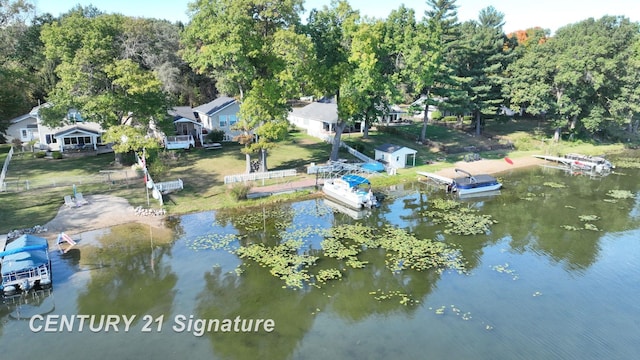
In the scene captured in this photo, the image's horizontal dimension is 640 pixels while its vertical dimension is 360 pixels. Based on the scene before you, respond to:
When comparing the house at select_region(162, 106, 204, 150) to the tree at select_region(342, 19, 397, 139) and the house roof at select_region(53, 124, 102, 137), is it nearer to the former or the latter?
the house roof at select_region(53, 124, 102, 137)

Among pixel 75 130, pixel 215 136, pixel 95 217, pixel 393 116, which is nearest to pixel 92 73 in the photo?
pixel 75 130

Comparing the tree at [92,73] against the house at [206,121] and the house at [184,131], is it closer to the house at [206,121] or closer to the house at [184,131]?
the house at [184,131]

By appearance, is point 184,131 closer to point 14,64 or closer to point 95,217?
point 14,64

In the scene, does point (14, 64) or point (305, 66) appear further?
point (14, 64)

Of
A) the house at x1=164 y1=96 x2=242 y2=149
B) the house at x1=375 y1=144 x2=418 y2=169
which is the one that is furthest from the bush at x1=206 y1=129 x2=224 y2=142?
the house at x1=375 y1=144 x2=418 y2=169

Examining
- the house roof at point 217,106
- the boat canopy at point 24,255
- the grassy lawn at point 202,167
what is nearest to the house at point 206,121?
the house roof at point 217,106

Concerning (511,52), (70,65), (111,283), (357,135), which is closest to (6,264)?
(111,283)

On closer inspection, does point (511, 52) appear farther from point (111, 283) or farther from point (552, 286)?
point (111, 283)
